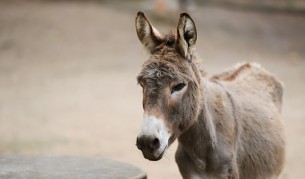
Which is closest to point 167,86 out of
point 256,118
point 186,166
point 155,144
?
point 155,144

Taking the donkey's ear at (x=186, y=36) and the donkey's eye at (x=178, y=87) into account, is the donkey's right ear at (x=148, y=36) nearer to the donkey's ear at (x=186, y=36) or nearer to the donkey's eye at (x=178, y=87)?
the donkey's ear at (x=186, y=36)

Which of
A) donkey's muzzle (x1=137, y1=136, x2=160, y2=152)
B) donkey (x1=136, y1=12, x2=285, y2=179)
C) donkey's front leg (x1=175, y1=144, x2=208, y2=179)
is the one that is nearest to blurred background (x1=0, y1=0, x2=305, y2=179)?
donkey (x1=136, y1=12, x2=285, y2=179)

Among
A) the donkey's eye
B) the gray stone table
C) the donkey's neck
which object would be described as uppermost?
the donkey's eye

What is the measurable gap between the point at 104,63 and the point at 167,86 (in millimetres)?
10982

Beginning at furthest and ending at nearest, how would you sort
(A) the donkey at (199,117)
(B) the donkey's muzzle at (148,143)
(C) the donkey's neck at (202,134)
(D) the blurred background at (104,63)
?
(D) the blurred background at (104,63)
(C) the donkey's neck at (202,134)
(A) the donkey at (199,117)
(B) the donkey's muzzle at (148,143)

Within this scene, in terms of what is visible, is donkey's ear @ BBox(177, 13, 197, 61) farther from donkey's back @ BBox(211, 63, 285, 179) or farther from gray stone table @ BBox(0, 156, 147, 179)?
gray stone table @ BBox(0, 156, 147, 179)

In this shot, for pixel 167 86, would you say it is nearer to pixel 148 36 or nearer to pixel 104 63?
pixel 148 36

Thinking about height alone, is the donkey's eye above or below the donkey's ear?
below

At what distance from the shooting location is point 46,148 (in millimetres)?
8477

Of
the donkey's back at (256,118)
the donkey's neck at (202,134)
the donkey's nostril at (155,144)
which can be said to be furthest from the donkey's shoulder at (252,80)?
the donkey's nostril at (155,144)

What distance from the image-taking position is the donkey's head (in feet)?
11.4

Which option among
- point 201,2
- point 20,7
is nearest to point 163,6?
point 201,2

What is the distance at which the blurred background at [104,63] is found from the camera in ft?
29.1

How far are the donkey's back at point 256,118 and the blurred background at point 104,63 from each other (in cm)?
214
